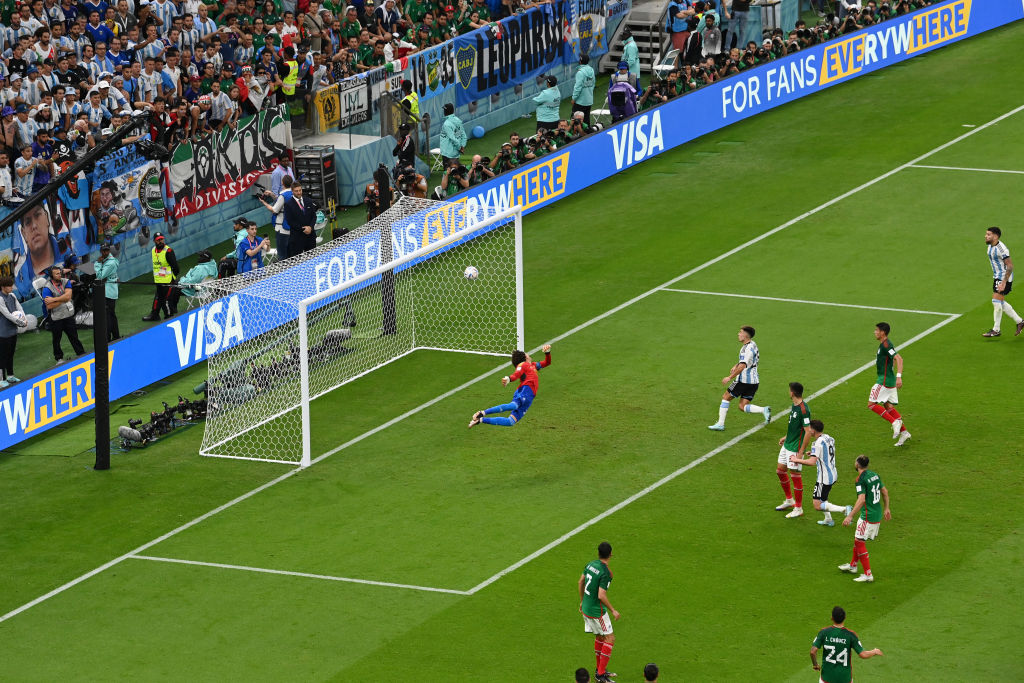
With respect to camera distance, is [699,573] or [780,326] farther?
[780,326]

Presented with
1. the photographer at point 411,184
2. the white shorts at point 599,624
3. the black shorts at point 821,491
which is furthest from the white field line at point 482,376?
the black shorts at point 821,491

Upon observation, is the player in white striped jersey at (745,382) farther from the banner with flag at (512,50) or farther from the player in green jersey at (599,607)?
the banner with flag at (512,50)

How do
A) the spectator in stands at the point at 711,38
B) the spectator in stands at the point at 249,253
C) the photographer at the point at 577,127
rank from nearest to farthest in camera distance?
the spectator in stands at the point at 249,253 < the photographer at the point at 577,127 < the spectator in stands at the point at 711,38

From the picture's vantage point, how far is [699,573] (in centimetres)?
2239

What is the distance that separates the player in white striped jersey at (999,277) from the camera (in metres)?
29.0

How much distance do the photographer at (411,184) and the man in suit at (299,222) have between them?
2.41 m

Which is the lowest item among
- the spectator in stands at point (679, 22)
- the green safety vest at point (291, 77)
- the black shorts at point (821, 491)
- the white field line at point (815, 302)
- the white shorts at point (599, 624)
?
Result: the white field line at point (815, 302)

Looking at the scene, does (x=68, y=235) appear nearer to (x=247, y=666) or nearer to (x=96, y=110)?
(x=96, y=110)

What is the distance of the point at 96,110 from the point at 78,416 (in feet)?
24.8

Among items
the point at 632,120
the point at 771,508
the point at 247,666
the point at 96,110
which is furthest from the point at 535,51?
the point at 247,666

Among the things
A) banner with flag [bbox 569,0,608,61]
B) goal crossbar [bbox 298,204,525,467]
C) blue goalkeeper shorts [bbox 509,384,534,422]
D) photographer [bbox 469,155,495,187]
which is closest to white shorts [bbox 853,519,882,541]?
blue goalkeeper shorts [bbox 509,384,534,422]

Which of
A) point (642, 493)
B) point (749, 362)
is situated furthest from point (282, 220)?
point (642, 493)

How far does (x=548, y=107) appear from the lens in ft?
134

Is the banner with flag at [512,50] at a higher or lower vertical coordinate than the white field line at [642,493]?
higher
